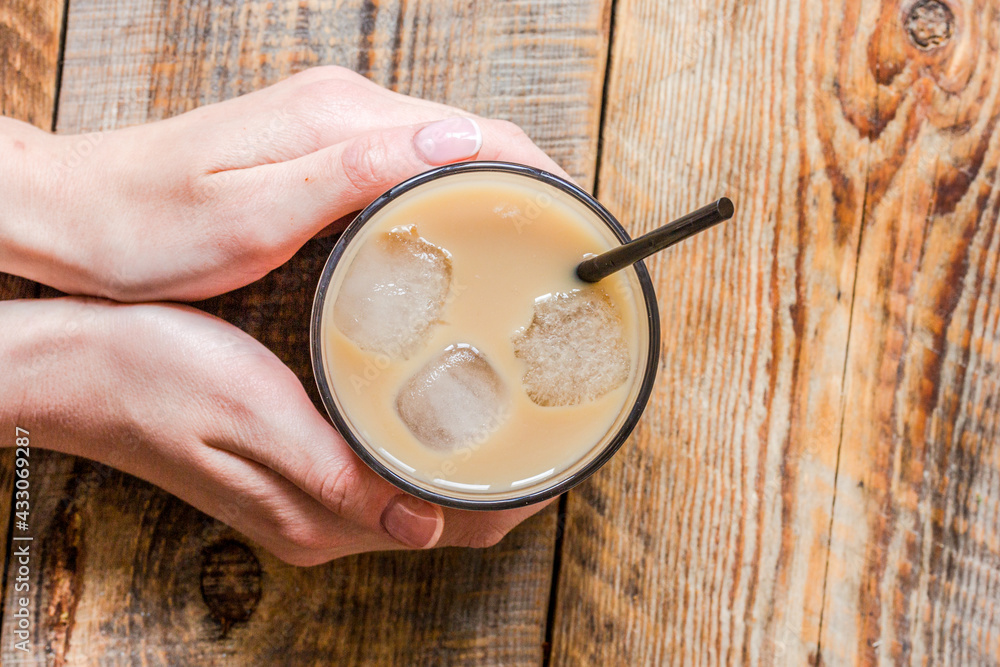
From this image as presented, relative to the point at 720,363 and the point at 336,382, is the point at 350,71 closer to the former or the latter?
the point at 336,382

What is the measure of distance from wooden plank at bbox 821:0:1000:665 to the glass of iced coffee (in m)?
0.55

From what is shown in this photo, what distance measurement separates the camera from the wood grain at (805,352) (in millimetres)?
1269

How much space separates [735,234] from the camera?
4.19ft

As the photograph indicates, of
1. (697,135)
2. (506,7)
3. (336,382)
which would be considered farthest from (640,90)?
(336,382)

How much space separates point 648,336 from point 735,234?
40 cm

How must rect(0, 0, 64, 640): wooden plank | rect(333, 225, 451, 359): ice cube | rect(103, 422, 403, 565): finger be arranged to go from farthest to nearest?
1. rect(0, 0, 64, 640): wooden plank
2. rect(103, 422, 403, 565): finger
3. rect(333, 225, 451, 359): ice cube

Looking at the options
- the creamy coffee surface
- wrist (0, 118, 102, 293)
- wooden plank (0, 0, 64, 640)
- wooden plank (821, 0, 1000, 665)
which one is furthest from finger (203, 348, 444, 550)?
wooden plank (821, 0, 1000, 665)

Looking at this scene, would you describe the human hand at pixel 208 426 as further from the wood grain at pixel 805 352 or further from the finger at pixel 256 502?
the wood grain at pixel 805 352

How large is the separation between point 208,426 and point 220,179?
0.34 metres

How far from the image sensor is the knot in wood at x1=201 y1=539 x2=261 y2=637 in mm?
1259

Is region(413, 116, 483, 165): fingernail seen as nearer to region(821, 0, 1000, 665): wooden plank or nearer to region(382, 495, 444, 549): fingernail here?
region(382, 495, 444, 549): fingernail

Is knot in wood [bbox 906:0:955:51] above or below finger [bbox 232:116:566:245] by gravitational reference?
above

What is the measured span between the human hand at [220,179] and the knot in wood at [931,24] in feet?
2.28

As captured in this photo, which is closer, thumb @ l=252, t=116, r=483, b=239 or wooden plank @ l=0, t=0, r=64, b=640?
thumb @ l=252, t=116, r=483, b=239
